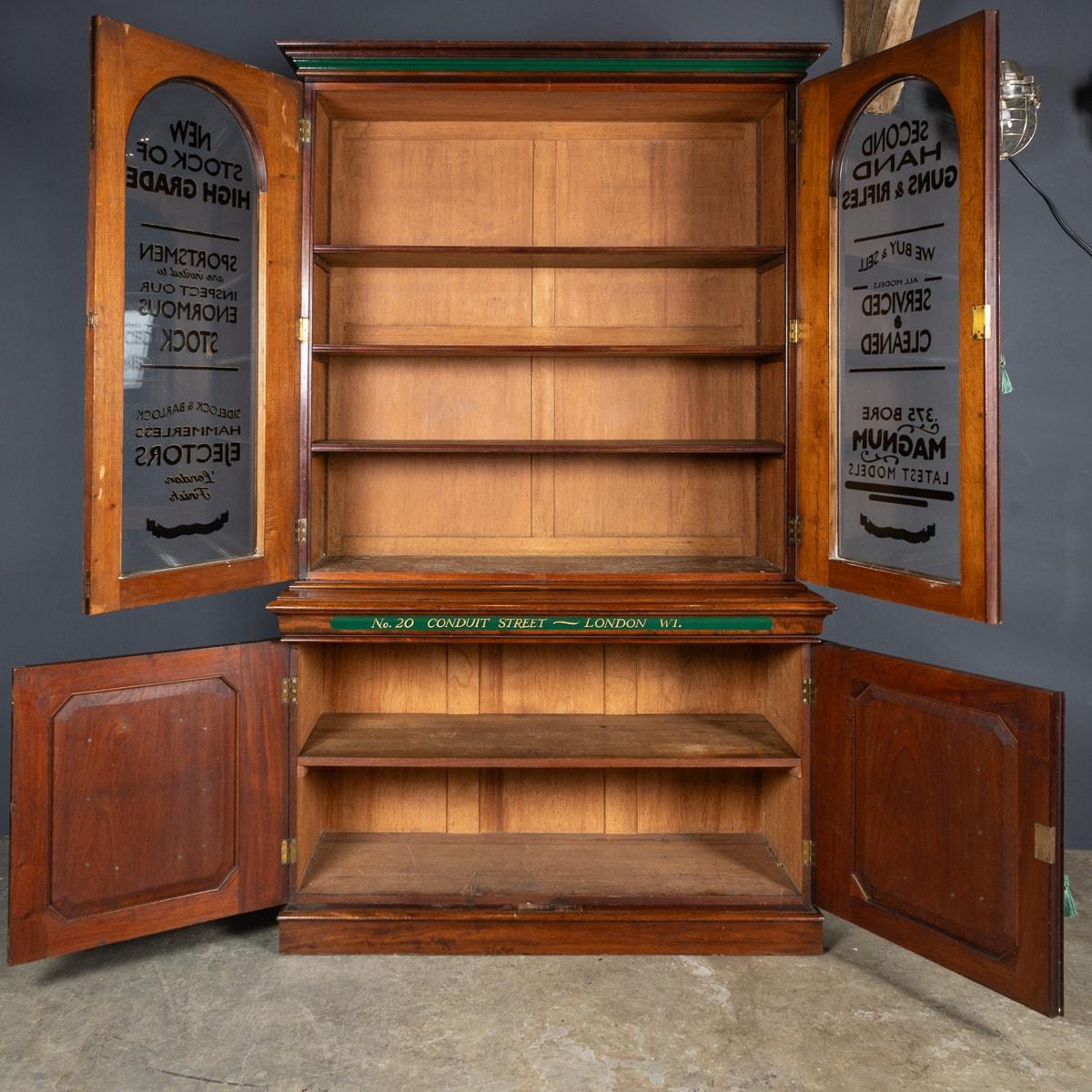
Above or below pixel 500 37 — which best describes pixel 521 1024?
below

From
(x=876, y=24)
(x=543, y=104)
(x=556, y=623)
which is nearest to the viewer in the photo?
(x=556, y=623)

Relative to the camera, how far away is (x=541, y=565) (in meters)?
2.99

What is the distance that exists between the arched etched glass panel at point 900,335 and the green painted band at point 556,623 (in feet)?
1.24

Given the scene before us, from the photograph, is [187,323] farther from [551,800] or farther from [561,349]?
[551,800]

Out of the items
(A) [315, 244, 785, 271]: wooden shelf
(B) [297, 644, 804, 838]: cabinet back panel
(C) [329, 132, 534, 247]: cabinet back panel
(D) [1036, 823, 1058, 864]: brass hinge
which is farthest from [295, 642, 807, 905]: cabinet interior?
(C) [329, 132, 534, 247]: cabinet back panel

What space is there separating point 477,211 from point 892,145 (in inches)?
54.0

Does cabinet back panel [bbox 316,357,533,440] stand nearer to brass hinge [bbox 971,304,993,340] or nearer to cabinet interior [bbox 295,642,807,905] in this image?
cabinet interior [bbox 295,642,807,905]

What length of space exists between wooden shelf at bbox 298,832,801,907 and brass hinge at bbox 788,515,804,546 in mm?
1029

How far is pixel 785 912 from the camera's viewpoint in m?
2.75

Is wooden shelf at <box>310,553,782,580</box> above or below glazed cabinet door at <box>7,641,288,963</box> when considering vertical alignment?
above

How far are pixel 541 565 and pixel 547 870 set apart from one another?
952mm

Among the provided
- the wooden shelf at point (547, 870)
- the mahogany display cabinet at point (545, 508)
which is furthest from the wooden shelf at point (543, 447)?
the wooden shelf at point (547, 870)

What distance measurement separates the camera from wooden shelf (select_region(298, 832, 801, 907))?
2.79m

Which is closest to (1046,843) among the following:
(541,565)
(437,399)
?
(541,565)
